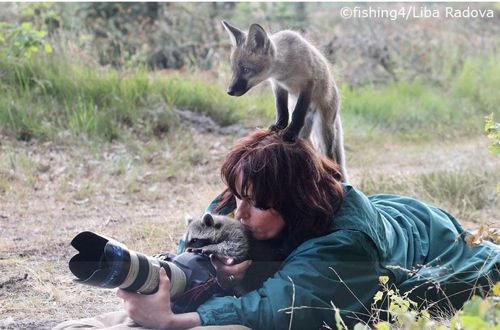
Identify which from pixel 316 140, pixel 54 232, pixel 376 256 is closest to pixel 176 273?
pixel 376 256

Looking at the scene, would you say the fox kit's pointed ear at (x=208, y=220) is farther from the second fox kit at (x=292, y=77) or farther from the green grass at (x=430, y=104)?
the green grass at (x=430, y=104)

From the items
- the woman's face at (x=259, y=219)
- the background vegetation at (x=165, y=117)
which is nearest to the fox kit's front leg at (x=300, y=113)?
the woman's face at (x=259, y=219)

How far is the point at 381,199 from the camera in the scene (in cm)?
417

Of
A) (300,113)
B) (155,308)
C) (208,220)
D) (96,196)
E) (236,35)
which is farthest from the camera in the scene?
(96,196)

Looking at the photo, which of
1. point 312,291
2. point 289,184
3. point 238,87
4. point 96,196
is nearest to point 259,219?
point 289,184

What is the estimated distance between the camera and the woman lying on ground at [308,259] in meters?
3.13

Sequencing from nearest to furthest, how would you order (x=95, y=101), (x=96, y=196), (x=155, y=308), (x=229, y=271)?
(x=155, y=308), (x=229, y=271), (x=96, y=196), (x=95, y=101)

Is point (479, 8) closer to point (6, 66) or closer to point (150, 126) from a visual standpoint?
point (150, 126)

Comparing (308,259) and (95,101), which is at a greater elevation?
(308,259)

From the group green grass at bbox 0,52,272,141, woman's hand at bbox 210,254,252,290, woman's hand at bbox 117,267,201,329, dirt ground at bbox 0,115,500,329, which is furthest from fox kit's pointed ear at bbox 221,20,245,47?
green grass at bbox 0,52,272,141

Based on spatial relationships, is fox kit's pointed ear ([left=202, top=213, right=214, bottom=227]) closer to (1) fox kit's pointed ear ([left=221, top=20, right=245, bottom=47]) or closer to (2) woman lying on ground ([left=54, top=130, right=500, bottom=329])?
(2) woman lying on ground ([left=54, top=130, right=500, bottom=329])

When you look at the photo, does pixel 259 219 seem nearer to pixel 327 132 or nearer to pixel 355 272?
pixel 355 272

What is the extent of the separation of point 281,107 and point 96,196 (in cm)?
291

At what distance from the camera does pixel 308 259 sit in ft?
10.5
